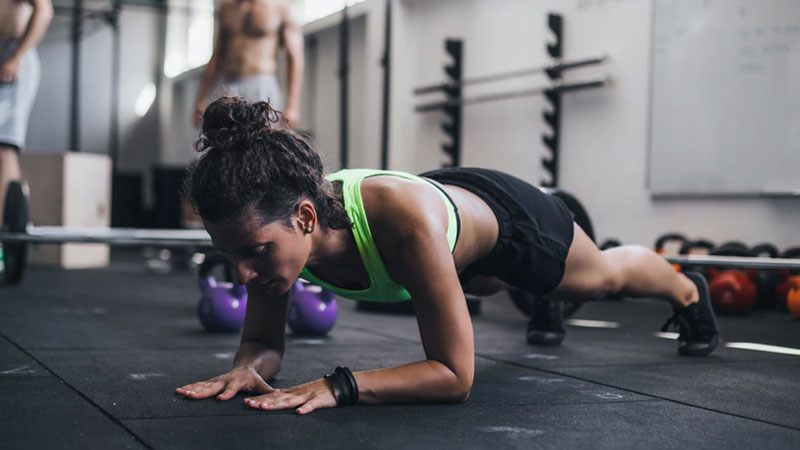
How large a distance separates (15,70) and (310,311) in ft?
5.81

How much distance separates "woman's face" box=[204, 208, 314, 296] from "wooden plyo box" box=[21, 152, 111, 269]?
4.33 metres

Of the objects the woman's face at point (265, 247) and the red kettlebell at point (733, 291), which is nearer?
the woman's face at point (265, 247)

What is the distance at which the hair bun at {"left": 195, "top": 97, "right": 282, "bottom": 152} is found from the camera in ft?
4.10

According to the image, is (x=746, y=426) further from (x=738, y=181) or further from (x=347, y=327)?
(x=738, y=181)

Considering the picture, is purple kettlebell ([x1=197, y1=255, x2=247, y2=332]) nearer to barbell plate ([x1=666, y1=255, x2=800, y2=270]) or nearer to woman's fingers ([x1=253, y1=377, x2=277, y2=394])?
woman's fingers ([x1=253, y1=377, x2=277, y2=394])

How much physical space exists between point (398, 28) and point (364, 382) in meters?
5.00

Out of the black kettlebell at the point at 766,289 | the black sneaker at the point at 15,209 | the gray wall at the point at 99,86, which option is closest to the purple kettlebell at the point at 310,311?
the black sneaker at the point at 15,209

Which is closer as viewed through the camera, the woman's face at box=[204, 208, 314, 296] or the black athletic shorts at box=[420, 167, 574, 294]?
the woman's face at box=[204, 208, 314, 296]

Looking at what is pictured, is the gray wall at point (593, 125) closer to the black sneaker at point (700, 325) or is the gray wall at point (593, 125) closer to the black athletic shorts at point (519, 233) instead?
the black sneaker at point (700, 325)

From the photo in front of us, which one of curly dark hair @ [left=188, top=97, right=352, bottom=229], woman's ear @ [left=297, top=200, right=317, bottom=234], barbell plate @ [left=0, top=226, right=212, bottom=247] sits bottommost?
barbell plate @ [left=0, top=226, right=212, bottom=247]

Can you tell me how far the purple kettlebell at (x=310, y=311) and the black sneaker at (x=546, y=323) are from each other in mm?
543

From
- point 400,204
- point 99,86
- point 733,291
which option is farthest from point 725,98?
point 99,86

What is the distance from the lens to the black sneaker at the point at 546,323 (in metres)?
2.22

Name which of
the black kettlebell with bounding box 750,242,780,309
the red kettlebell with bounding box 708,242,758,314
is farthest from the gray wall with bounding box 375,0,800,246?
the red kettlebell with bounding box 708,242,758,314
